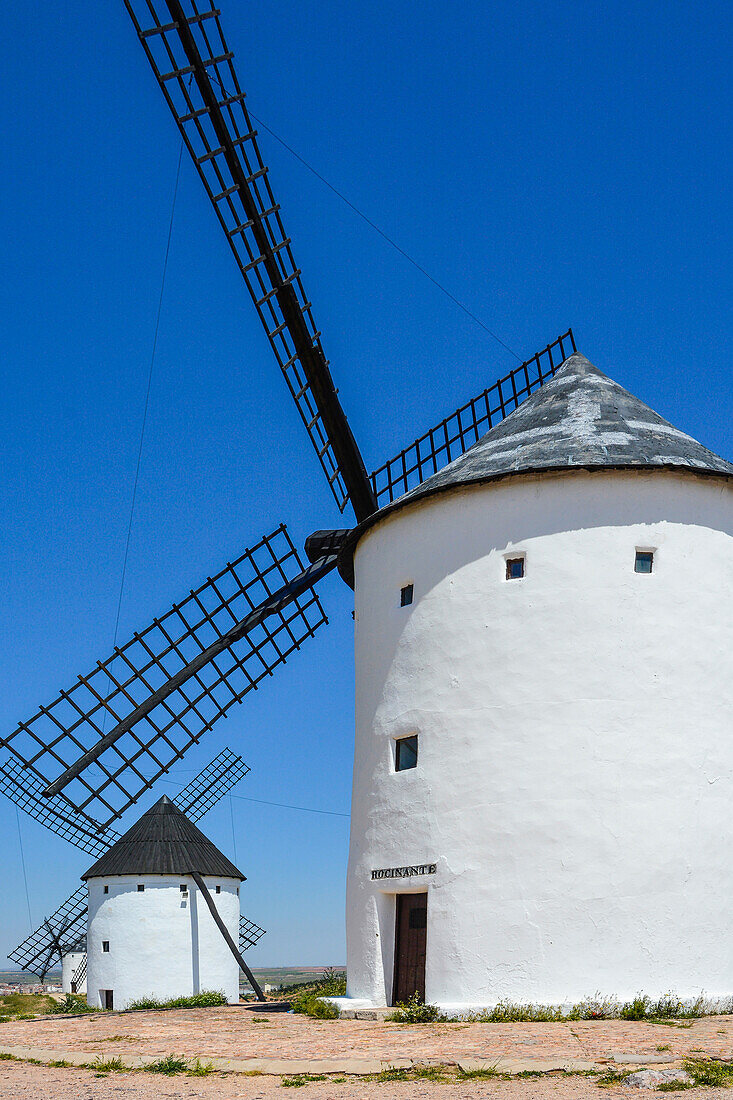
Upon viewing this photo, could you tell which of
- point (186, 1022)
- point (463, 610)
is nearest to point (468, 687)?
point (463, 610)

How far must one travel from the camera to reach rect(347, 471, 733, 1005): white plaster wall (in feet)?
43.2

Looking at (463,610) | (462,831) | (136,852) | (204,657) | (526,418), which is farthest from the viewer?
(136,852)

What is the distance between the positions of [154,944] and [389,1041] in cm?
2040

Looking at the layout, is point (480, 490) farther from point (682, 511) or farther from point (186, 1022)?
point (186, 1022)

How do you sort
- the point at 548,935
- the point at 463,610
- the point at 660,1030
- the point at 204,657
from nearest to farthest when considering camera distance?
the point at 660,1030, the point at 548,935, the point at 463,610, the point at 204,657

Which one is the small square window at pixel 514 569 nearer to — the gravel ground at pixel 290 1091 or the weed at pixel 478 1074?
the weed at pixel 478 1074

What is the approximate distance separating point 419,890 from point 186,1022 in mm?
4041

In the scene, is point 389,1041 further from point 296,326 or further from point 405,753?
point 296,326

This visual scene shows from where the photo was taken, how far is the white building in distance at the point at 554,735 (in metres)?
13.2

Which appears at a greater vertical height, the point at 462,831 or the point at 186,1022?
the point at 462,831

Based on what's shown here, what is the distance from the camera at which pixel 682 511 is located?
585 inches

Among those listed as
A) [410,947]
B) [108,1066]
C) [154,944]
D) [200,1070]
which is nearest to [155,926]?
[154,944]

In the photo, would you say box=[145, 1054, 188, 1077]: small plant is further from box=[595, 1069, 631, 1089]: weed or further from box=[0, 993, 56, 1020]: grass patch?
box=[0, 993, 56, 1020]: grass patch

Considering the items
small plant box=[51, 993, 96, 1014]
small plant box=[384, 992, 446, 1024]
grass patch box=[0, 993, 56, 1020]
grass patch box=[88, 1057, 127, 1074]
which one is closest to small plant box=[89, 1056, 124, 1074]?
grass patch box=[88, 1057, 127, 1074]
